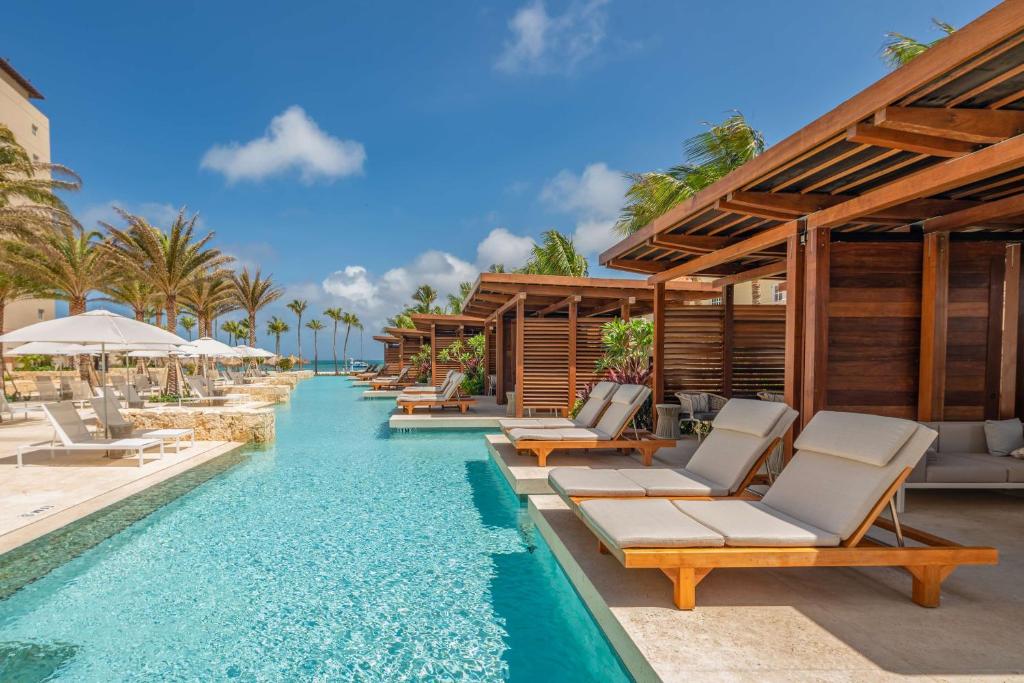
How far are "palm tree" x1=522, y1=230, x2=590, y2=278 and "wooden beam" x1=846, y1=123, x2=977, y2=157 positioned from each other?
20119 mm

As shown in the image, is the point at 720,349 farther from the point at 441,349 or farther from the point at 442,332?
the point at 442,332

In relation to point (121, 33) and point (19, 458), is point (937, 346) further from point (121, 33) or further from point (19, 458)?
point (121, 33)

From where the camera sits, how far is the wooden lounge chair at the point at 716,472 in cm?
409

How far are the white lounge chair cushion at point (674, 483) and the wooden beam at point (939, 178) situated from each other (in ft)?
8.61

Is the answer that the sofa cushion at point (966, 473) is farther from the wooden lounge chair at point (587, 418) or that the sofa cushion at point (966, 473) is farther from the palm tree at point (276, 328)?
the palm tree at point (276, 328)

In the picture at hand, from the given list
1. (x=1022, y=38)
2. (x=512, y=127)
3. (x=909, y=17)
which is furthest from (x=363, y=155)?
(x=1022, y=38)

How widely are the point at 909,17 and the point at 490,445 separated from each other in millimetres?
13413

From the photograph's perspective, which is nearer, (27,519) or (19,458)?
(27,519)

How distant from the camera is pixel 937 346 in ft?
17.9

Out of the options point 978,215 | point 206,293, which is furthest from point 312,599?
point 206,293

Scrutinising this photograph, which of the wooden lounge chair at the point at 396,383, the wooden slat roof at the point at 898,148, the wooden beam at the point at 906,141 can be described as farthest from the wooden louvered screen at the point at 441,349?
the wooden beam at the point at 906,141

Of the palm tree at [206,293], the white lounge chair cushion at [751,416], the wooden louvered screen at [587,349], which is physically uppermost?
the palm tree at [206,293]

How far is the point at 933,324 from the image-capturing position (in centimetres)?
538

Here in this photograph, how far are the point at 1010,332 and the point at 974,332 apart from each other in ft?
1.15
